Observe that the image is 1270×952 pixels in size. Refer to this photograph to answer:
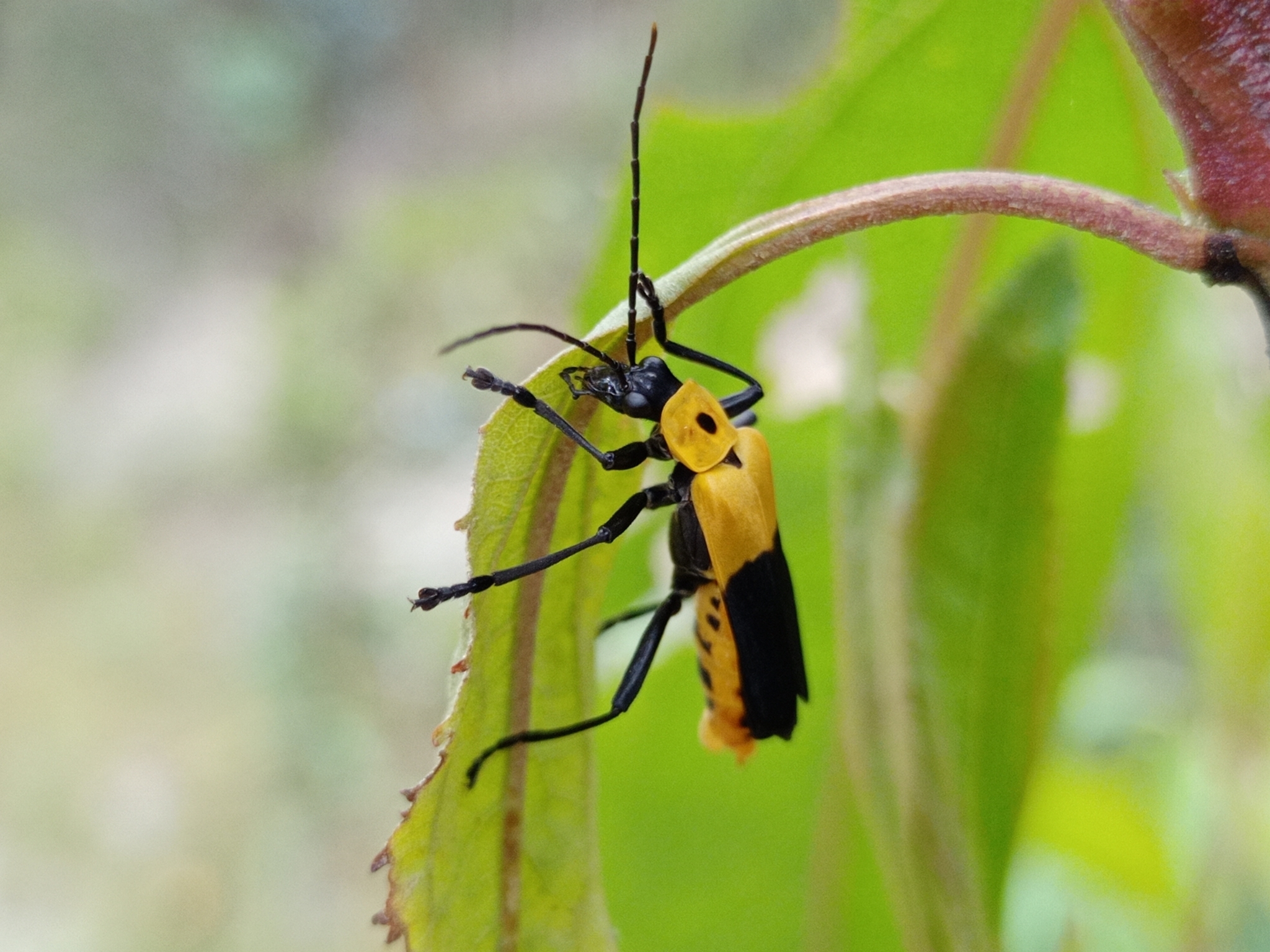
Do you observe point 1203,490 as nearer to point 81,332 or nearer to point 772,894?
point 772,894

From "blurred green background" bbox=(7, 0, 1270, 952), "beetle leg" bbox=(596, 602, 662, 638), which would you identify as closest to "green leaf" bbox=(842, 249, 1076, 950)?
"blurred green background" bbox=(7, 0, 1270, 952)

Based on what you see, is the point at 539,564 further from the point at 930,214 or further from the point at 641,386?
the point at 641,386

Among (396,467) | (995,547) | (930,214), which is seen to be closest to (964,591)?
(995,547)

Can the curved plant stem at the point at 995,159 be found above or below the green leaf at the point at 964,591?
above

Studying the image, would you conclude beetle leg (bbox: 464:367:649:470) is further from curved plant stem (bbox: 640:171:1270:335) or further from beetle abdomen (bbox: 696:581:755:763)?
beetle abdomen (bbox: 696:581:755:763)

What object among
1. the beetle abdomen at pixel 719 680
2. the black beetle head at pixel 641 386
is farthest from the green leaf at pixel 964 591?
the beetle abdomen at pixel 719 680

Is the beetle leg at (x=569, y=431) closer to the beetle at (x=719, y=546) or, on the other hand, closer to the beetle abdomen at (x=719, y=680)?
the beetle at (x=719, y=546)

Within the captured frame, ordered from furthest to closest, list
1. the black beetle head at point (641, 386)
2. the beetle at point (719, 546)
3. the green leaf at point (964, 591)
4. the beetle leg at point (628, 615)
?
the beetle leg at point (628, 615) < the beetle at point (719, 546) < the black beetle head at point (641, 386) < the green leaf at point (964, 591)
